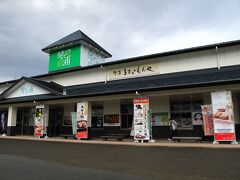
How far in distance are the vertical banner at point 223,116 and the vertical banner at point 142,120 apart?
11.3ft

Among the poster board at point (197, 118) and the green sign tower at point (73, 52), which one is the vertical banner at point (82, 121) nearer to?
the poster board at point (197, 118)

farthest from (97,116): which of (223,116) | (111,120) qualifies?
(223,116)

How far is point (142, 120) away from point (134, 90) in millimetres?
1711

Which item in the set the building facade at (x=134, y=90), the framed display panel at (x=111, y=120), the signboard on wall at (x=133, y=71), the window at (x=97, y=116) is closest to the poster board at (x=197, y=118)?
the building facade at (x=134, y=90)

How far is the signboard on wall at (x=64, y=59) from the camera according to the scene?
2269cm

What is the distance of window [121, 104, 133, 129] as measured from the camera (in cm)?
1611

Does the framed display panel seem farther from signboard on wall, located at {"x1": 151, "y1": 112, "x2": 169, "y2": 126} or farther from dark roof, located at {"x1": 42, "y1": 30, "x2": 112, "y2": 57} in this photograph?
dark roof, located at {"x1": 42, "y1": 30, "x2": 112, "y2": 57}

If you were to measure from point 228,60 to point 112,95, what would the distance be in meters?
7.26

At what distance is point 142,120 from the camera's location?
12.7 meters

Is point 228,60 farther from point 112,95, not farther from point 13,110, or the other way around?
point 13,110

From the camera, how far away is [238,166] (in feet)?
19.6

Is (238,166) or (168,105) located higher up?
(168,105)

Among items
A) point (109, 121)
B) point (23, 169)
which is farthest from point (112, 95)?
point (23, 169)

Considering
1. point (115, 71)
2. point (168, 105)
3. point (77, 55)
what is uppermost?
point (77, 55)
